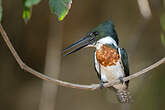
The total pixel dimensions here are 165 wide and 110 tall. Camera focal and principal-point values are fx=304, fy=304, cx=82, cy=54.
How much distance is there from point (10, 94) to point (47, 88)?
26.0 inches

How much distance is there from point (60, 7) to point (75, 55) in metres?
2.49

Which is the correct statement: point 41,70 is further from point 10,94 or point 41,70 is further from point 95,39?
point 95,39

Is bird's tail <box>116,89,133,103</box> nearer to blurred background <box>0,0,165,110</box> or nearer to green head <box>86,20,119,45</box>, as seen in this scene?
green head <box>86,20,119,45</box>

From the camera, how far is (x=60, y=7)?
1.42 meters

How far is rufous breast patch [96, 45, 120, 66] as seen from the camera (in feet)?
7.61

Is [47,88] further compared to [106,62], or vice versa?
[47,88]

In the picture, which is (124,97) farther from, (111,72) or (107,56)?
(107,56)

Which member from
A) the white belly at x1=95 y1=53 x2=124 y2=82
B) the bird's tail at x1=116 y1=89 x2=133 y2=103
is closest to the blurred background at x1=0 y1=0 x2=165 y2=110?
the bird's tail at x1=116 y1=89 x2=133 y2=103

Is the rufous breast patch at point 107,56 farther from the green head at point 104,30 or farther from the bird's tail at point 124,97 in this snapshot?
the bird's tail at point 124,97

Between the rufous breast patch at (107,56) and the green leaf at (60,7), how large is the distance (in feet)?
3.12

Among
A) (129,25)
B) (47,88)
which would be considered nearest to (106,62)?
(47,88)

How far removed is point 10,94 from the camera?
393 centimetres

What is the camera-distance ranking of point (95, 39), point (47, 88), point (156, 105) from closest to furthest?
point (95, 39)
point (47, 88)
point (156, 105)

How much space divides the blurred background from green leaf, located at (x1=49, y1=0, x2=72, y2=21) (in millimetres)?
2146
